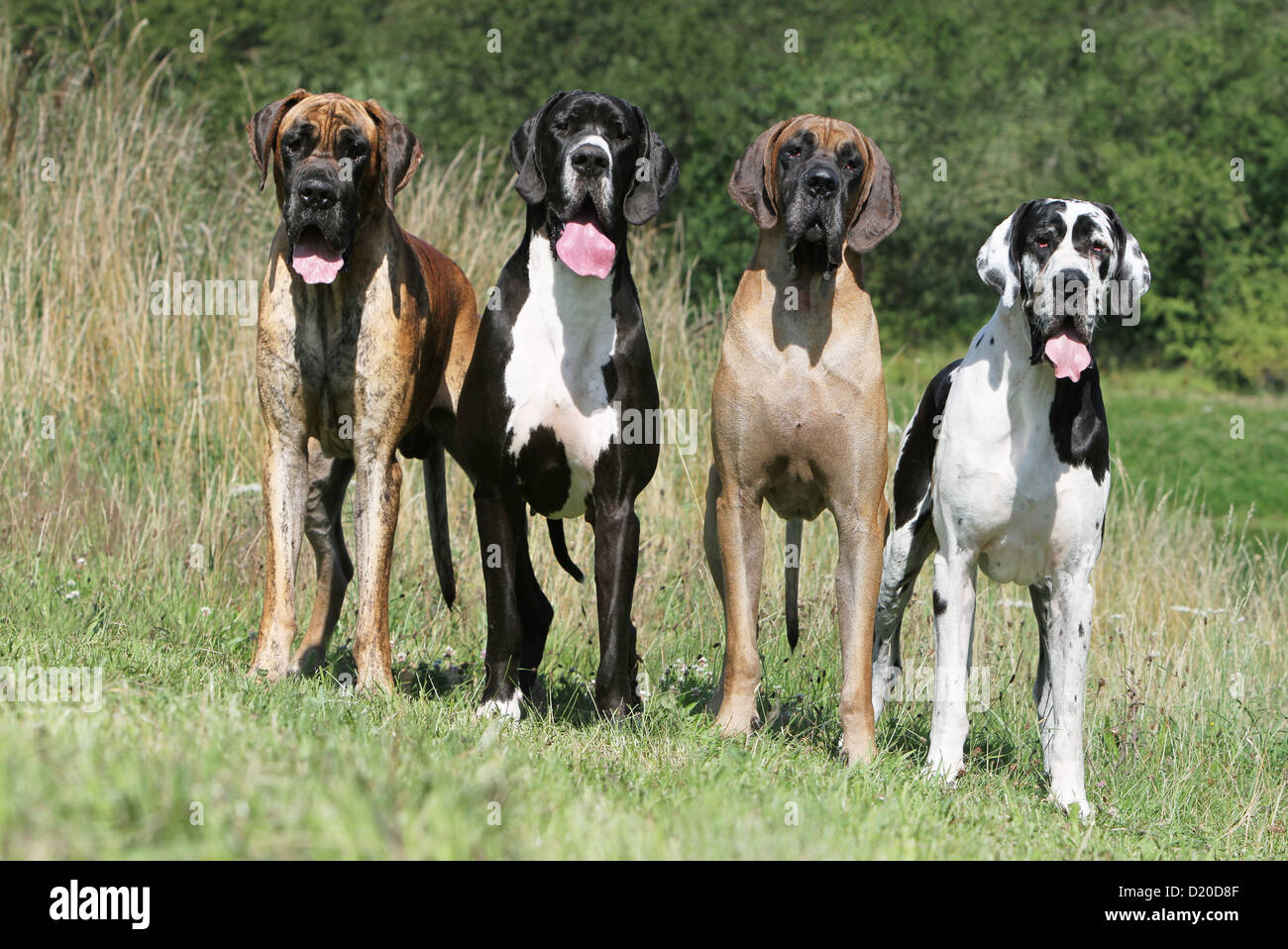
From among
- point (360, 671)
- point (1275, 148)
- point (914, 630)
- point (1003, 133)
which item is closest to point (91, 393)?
point (360, 671)

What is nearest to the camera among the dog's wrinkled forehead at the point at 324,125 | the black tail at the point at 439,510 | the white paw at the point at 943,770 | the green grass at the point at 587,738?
the green grass at the point at 587,738

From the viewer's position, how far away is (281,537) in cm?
480

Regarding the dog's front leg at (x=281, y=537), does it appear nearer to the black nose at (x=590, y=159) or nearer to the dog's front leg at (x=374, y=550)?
the dog's front leg at (x=374, y=550)

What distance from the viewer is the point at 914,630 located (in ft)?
22.1

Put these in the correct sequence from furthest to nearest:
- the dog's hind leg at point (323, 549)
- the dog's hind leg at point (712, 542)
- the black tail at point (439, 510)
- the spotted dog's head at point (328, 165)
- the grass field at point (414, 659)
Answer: the black tail at point (439, 510), the dog's hind leg at point (323, 549), the dog's hind leg at point (712, 542), the spotted dog's head at point (328, 165), the grass field at point (414, 659)

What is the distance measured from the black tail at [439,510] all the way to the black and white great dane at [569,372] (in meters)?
0.75

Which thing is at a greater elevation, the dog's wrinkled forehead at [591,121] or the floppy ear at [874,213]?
the dog's wrinkled forehead at [591,121]

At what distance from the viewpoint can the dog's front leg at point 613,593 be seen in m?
4.71

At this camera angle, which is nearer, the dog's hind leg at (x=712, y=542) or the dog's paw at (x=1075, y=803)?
the dog's paw at (x=1075, y=803)

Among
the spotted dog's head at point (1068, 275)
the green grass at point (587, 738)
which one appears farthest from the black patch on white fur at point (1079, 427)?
the green grass at point (587, 738)

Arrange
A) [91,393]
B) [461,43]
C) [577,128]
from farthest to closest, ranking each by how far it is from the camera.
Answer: [461,43]
[91,393]
[577,128]

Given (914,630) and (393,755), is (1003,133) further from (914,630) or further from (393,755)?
(393,755)

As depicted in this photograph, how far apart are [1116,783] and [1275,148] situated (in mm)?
28714

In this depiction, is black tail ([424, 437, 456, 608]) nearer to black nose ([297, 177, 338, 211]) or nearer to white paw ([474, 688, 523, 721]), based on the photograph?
white paw ([474, 688, 523, 721])
